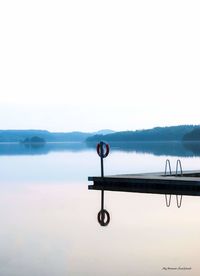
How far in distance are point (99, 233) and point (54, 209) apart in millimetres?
5675

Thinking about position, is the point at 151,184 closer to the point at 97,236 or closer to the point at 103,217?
the point at 103,217

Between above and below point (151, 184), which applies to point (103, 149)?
above

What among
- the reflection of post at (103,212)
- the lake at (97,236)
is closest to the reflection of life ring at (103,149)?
the reflection of post at (103,212)

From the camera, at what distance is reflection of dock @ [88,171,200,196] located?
21.1 m

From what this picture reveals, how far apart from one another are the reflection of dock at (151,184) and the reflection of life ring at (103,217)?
8.34ft

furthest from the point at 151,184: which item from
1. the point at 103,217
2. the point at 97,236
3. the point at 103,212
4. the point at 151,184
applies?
the point at 97,236

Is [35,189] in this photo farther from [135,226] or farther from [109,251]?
[109,251]

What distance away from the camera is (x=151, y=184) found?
22281 mm

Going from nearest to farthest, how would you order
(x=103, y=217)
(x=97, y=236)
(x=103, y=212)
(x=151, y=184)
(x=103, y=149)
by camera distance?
(x=97, y=236)
(x=103, y=217)
(x=103, y=212)
(x=151, y=184)
(x=103, y=149)

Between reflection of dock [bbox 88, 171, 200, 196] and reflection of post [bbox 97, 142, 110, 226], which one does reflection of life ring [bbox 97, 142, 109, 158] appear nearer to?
reflection of post [bbox 97, 142, 110, 226]

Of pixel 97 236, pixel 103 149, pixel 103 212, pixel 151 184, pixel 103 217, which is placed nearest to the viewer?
pixel 97 236

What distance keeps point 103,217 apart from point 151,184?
3.70 m

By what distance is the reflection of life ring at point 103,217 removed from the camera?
1786 centimetres

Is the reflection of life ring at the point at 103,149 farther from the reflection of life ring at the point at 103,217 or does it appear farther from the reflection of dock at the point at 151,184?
the reflection of life ring at the point at 103,217
